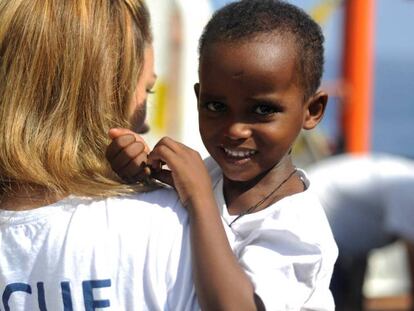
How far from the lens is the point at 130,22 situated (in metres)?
2.05

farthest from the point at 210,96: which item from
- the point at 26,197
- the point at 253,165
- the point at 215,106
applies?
the point at 26,197

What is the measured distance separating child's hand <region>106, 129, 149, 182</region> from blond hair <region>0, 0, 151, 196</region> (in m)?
0.03

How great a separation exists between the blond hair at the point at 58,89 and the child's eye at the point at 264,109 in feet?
0.90

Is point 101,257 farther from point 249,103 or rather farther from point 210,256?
point 249,103

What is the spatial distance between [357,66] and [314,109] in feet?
15.9

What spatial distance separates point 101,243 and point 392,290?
5.45 m

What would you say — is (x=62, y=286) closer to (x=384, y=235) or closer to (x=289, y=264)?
(x=289, y=264)

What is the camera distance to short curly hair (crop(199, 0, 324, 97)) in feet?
6.46

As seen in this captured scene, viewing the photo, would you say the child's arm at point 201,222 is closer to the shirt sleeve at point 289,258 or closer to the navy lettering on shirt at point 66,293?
the shirt sleeve at point 289,258

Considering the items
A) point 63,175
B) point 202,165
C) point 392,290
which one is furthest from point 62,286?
point 392,290

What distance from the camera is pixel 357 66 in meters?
6.87

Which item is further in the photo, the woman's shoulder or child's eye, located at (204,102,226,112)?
child's eye, located at (204,102,226,112)

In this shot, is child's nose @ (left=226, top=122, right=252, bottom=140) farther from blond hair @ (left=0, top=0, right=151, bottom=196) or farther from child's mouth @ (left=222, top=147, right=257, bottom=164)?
blond hair @ (left=0, top=0, right=151, bottom=196)

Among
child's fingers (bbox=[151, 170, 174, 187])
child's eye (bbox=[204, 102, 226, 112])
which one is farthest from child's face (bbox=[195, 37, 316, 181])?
child's fingers (bbox=[151, 170, 174, 187])
